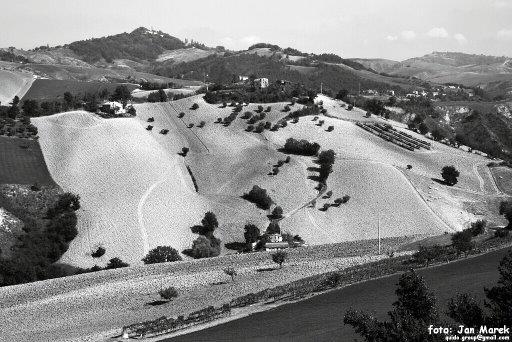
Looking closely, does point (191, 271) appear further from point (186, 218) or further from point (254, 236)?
point (186, 218)

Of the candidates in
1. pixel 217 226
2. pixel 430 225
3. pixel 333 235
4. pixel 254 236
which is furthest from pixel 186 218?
pixel 430 225

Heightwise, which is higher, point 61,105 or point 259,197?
point 61,105

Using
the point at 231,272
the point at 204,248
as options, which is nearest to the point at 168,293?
the point at 231,272

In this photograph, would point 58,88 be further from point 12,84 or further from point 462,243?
point 462,243

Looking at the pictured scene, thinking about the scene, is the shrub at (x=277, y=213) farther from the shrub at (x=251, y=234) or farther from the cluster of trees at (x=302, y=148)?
the cluster of trees at (x=302, y=148)

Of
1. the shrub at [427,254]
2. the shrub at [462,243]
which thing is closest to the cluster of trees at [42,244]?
the shrub at [427,254]

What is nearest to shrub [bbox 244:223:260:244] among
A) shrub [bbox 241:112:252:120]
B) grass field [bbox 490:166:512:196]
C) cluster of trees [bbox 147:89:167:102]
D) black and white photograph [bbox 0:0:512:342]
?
black and white photograph [bbox 0:0:512:342]
